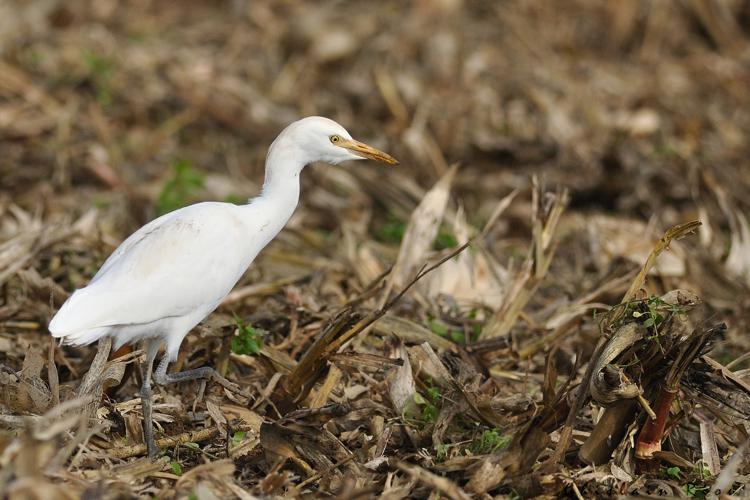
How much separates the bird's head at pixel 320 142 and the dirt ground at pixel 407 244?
23.0 inches

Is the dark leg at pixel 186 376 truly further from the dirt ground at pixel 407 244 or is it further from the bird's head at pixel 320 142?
the bird's head at pixel 320 142

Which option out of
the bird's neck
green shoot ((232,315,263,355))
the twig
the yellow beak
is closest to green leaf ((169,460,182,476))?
the twig

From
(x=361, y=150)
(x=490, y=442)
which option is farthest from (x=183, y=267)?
(x=490, y=442)

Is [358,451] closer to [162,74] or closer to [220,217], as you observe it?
[220,217]

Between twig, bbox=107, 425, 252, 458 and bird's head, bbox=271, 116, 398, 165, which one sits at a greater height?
bird's head, bbox=271, 116, 398, 165

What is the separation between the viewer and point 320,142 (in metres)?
4.18

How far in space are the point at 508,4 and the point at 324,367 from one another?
707 cm

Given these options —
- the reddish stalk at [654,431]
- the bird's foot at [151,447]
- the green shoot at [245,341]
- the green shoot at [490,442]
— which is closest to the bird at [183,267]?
the bird's foot at [151,447]

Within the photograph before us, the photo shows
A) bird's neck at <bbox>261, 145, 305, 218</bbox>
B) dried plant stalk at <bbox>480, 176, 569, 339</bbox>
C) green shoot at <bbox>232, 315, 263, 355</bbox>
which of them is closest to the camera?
bird's neck at <bbox>261, 145, 305, 218</bbox>

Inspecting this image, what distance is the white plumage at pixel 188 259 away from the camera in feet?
12.8

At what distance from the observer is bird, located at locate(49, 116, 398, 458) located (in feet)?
12.8

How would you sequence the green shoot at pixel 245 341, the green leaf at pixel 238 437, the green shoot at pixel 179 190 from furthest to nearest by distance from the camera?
the green shoot at pixel 179 190, the green shoot at pixel 245 341, the green leaf at pixel 238 437

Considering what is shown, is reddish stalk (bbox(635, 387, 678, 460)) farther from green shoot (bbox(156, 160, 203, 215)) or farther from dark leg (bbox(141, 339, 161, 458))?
green shoot (bbox(156, 160, 203, 215))

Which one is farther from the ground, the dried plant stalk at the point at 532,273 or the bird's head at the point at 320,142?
the bird's head at the point at 320,142
